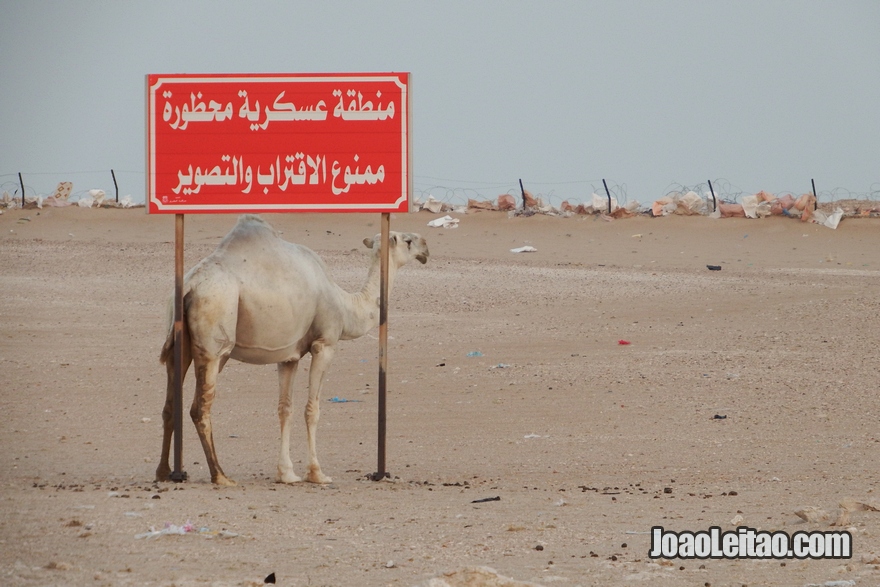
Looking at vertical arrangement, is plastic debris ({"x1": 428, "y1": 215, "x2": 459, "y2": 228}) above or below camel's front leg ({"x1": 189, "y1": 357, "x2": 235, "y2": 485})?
above

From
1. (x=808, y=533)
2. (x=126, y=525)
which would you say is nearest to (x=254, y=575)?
(x=126, y=525)

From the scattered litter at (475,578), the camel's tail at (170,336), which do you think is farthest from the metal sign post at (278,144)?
the scattered litter at (475,578)

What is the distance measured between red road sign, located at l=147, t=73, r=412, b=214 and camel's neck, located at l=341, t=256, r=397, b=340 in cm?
105

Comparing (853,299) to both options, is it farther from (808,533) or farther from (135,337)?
(808,533)

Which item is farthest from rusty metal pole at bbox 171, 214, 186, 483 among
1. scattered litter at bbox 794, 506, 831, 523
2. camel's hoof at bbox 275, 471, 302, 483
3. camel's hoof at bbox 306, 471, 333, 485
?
scattered litter at bbox 794, 506, 831, 523

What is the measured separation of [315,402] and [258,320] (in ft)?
3.34

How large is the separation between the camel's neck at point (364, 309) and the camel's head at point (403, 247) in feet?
0.38

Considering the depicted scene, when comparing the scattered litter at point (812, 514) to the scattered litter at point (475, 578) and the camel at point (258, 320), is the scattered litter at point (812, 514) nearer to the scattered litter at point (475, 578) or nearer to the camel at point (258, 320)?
the scattered litter at point (475, 578)

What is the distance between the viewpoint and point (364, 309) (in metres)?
11.1

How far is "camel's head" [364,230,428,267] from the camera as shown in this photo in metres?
11.4

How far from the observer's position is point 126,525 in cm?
770

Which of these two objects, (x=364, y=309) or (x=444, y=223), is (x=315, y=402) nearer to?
(x=364, y=309)

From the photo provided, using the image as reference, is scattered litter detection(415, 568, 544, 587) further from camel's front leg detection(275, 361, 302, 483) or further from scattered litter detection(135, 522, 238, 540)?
camel's front leg detection(275, 361, 302, 483)

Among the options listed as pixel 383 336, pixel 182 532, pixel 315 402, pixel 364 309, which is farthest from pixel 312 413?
pixel 182 532
